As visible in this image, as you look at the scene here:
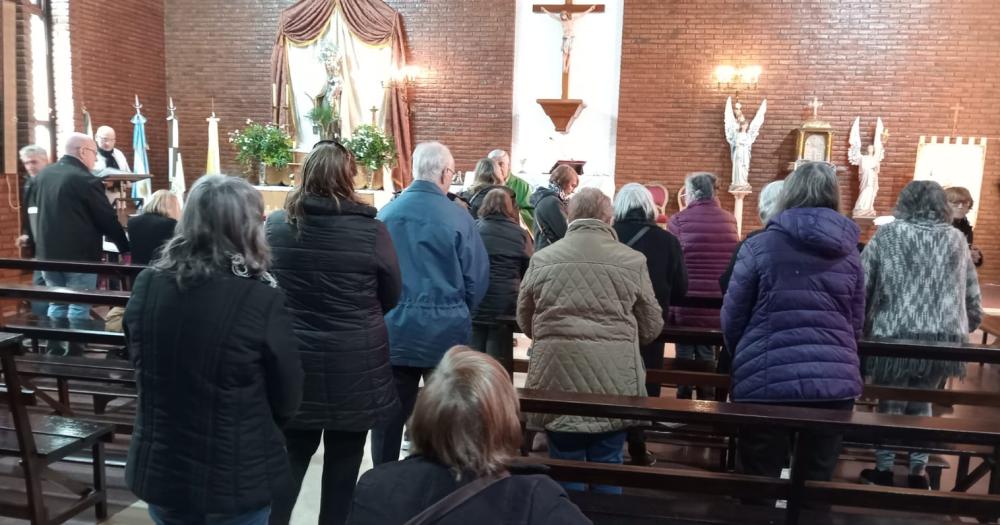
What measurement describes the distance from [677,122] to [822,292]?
309 inches

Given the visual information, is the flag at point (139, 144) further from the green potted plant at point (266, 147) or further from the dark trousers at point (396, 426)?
the dark trousers at point (396, 426)

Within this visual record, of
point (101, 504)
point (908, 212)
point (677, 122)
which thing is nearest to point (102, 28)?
point (677, 122)

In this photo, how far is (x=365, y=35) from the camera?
10805mm

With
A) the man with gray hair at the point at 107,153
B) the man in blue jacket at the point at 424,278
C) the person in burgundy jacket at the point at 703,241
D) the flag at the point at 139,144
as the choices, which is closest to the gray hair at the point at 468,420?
the man in blue jacket at the point at 424,278

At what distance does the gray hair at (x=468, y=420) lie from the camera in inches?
52.0

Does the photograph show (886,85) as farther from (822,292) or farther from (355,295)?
(355,295)

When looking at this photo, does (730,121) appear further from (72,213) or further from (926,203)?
(72,213)

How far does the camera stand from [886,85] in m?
9.55

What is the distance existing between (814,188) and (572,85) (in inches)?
318

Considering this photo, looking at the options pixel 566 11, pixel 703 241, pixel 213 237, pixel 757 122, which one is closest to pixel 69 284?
pixel 213 237

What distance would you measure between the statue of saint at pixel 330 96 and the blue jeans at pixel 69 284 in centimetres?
561

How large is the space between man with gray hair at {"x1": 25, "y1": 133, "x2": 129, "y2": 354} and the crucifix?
6.31m

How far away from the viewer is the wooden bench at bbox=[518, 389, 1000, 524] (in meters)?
2.34

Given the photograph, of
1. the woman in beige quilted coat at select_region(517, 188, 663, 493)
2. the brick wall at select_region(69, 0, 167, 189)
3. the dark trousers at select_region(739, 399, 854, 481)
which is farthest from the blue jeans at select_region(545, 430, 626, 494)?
the brick wall at select_region(69, 0, 167, 189)
